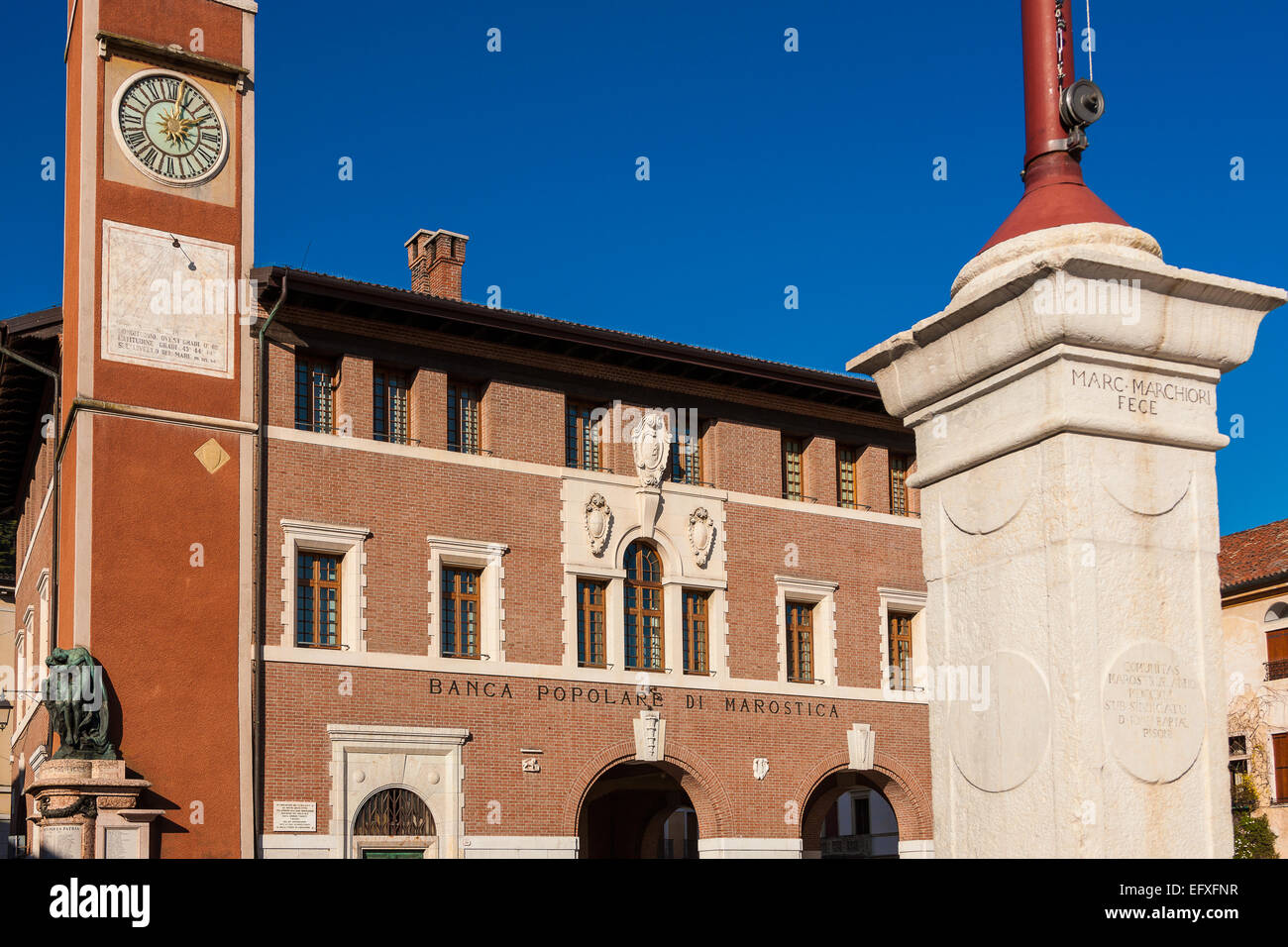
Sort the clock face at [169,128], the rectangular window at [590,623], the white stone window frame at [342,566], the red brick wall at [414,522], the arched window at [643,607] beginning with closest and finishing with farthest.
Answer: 1. the white stone window frame at [342,566]
2. the clock face at [169,128]
3. the red brick wall at [414,522]
4. the rectangular window at [590,623]
5. the arched window at [643,607]

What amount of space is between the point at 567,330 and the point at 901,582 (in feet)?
27.5

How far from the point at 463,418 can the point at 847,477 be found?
8.10 metres

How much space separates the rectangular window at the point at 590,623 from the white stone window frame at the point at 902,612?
591 centimetres

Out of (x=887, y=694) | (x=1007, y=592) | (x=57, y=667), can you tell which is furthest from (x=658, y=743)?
(x=1007, y=592)

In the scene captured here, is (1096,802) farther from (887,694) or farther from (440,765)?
(887,694)

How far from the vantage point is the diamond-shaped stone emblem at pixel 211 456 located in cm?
2228

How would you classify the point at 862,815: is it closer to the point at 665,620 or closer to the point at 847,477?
the point at 847,477

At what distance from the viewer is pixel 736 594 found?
88.4 feet

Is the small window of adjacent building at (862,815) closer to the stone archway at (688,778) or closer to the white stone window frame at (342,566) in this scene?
the stone archway at (688,778)

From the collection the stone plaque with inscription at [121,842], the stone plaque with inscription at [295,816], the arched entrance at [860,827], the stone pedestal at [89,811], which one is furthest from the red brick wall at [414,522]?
the arched entrance at [860,827]

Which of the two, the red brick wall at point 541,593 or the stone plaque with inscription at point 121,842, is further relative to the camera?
the red brick wall at point 541,593

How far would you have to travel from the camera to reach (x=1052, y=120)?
6.00m

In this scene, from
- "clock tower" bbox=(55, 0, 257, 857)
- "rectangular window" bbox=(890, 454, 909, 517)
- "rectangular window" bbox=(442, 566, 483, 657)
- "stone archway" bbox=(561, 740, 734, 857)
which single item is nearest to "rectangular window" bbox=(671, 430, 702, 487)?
"rectangular window" bbox=(442, 566, 483, 657)

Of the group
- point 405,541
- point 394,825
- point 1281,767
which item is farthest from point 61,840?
point 1281,767
